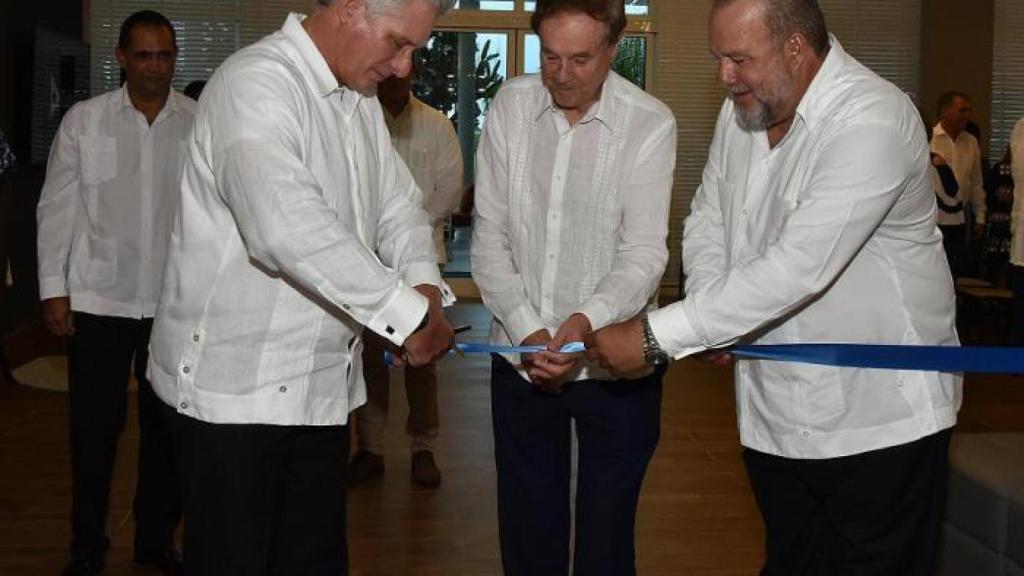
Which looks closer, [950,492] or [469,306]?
[950,492]

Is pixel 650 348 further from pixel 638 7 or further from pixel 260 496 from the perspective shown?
pixel 638 7

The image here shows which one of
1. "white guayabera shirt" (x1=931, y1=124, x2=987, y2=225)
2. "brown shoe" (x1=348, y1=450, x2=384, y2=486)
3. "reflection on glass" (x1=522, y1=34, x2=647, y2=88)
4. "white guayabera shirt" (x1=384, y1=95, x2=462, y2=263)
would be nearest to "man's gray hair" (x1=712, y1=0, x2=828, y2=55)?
"white guayabera shirt" (x1=384, y1=95, x2=462, y2=263)

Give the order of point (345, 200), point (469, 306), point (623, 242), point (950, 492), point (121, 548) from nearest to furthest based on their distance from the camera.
A: 1. point (345, 200)
2. point (623, 242)
3. point (950, 492)
4. point (121, 548)
5. point (469, 306)

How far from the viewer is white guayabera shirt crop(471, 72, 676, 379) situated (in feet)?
10.8

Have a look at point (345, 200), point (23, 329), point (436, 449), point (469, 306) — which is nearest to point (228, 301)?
point (345, 200)

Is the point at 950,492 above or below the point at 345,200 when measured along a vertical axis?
below

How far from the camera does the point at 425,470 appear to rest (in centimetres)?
571

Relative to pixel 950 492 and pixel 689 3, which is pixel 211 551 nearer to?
pixel 950 492

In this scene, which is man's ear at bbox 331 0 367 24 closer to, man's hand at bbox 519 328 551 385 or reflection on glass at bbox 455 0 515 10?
man's hand at bbox 519 328 551 385

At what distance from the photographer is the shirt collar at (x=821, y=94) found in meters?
2.67

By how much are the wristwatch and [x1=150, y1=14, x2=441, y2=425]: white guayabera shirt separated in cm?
56

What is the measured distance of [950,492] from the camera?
392 cm

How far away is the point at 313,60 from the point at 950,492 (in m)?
2.35

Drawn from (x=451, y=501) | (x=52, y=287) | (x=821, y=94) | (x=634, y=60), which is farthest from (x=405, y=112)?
(x=634, y=60)
